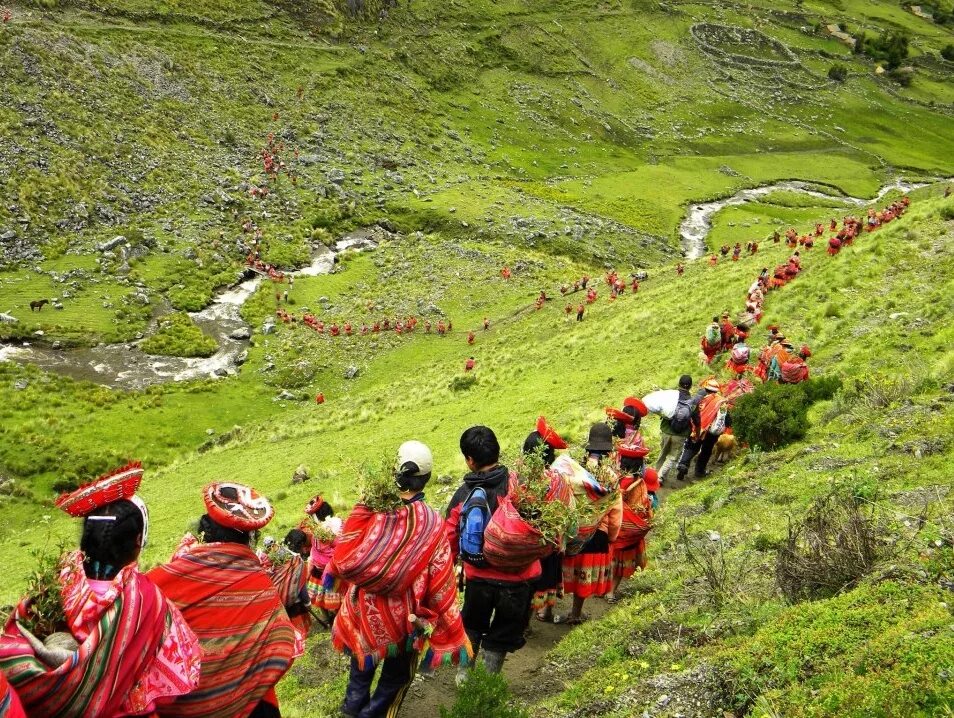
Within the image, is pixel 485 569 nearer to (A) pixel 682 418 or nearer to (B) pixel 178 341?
(A) pixel 682 418

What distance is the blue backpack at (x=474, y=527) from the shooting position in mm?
7008

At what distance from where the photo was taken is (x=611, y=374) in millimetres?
26594

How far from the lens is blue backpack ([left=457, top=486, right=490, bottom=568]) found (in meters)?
7.01

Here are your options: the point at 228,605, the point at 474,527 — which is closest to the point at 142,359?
the point at 474,527

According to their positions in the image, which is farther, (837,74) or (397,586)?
(837,74)

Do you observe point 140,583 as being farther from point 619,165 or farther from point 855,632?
point 619,165

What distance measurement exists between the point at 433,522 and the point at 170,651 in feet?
7.97

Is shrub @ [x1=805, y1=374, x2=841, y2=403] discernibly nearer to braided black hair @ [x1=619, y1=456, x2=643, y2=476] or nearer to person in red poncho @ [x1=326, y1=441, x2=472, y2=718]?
braided black hair @ [x1=619, y1=456, x2=643, y2=476]

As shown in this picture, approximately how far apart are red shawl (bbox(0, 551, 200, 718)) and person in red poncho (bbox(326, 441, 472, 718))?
68.5 inches

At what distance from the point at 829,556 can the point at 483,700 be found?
12.6 feet

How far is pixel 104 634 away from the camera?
13.4ft

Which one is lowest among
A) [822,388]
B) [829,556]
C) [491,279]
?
[491,279]

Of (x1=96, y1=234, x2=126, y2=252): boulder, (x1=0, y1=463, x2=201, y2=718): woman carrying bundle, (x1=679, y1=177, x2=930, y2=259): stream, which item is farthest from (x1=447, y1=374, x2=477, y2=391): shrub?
(x1=679, y1=177, x2=930, y2=259): stream

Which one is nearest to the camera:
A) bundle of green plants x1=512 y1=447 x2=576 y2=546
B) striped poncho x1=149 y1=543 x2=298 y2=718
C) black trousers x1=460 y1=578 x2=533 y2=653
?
striped poncho x1=149 y1=543 x2=298 y2=718
